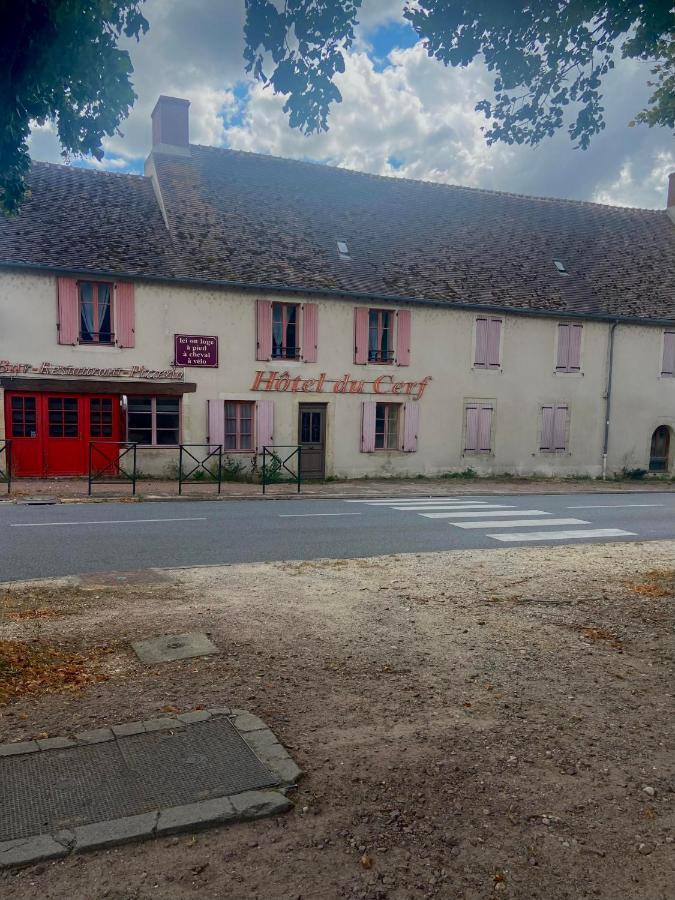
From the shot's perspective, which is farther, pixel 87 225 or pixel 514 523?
pixel 87 225

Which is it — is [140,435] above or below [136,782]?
above

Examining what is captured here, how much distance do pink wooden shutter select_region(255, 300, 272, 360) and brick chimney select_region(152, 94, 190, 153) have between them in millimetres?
7101

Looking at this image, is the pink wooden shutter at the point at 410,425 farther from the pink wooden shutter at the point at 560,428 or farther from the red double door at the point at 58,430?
the red double door at the point at 58,430

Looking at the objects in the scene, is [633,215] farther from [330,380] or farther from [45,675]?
[45,675]

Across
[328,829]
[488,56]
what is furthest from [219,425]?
[328,829]

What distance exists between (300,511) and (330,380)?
22.5ft

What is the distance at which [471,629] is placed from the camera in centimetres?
558

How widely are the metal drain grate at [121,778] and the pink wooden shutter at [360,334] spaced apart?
663 inches

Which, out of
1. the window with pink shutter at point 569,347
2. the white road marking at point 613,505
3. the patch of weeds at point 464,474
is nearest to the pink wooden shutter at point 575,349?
the window with pink shutter at point 569,347

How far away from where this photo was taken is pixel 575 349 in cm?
2227

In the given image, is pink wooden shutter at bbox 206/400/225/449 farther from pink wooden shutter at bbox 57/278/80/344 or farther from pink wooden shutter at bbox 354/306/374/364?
pink wooden shutter at bbox 354/306/374/364

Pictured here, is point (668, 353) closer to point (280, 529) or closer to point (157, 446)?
point (157, 446)

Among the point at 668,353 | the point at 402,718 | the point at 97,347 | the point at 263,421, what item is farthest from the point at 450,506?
the point at 668,353

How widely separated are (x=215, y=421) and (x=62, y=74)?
554 inches
